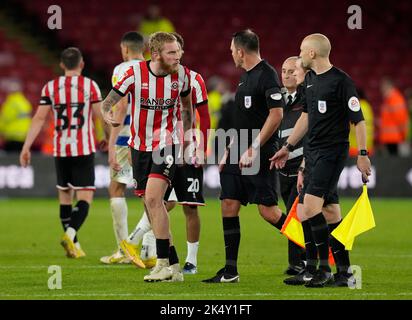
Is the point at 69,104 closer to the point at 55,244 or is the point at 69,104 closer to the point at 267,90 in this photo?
the point at 55,244

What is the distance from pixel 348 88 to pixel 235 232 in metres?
1.59

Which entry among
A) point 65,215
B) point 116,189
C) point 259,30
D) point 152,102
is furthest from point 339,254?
point 259,30

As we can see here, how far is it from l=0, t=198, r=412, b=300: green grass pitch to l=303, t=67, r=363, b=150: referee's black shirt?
3.71ft

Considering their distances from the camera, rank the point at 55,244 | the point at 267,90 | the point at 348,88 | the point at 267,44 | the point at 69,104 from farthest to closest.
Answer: the point at 267,44 < the point at 55,244 < the point at 69,104 < the point at 267,90 < the point at 348,88

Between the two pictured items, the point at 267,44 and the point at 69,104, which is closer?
the point at 69,104

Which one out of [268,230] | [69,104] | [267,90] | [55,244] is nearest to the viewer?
[267,90]

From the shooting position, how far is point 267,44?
2289cm

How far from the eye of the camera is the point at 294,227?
332 inches

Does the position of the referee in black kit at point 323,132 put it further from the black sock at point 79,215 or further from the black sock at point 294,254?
the black sock at point 79,215

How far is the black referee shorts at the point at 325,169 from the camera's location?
7590 mm

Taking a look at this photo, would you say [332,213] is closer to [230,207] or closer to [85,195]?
[230,207]

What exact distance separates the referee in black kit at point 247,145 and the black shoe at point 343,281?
84cm

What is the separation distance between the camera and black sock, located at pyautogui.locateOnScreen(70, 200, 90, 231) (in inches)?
407
